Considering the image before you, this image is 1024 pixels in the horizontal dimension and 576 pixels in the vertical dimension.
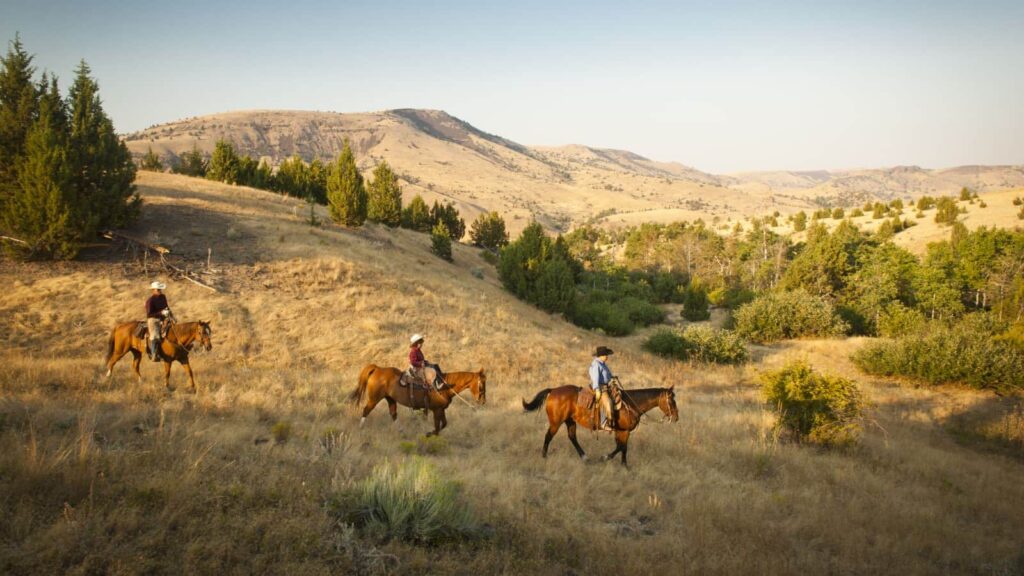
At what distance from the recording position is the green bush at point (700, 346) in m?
25.7

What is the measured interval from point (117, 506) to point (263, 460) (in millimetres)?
2141

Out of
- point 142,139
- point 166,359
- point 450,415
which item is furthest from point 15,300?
point 142,139

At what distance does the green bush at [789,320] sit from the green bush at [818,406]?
1954 cm

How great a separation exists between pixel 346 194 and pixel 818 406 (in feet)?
108

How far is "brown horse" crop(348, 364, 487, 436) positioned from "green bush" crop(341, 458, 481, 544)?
4.35m

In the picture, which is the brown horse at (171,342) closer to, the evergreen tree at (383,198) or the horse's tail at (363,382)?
the horse's tail at (363,382)

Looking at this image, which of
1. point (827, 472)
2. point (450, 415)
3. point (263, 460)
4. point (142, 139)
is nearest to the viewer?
point (263, 460)

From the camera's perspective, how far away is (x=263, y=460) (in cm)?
678

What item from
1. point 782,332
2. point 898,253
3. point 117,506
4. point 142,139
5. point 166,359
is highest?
point 142,139

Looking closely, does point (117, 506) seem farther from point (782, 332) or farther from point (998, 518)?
point (782, 332)

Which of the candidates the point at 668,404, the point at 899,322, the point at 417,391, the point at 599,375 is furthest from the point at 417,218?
the point at 668,404

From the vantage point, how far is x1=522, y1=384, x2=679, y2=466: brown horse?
9.67 metres

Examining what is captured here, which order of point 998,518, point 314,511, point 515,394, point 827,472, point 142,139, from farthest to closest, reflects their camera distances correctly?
1. point 142,139
2. point 515,394
3. point 827,472
4. point 998,518
5. point 314,511

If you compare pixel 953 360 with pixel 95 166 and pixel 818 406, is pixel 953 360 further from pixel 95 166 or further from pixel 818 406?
pixel 95 166
